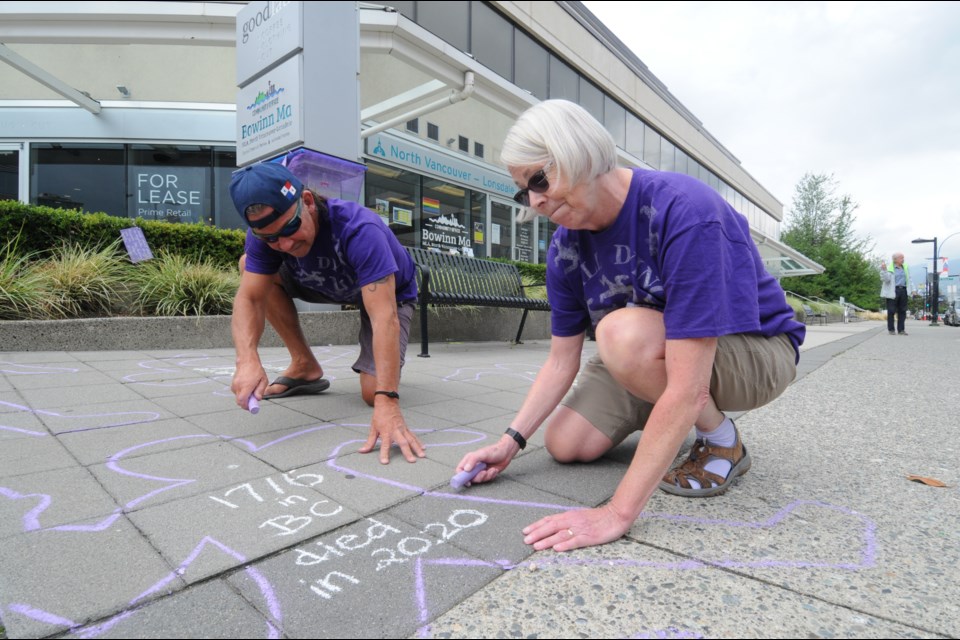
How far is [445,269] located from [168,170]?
7.26 m

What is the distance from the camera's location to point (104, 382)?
314cm

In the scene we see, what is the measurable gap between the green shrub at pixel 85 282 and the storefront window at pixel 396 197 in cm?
548

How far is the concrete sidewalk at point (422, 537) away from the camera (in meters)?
1.02

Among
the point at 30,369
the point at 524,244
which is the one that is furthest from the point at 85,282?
the point at 524,244

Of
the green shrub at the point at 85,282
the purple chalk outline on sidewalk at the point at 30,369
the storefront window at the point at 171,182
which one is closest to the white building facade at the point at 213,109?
the storefront window at the point at 171,182

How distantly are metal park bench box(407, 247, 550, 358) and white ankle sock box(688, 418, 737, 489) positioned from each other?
3.34 m

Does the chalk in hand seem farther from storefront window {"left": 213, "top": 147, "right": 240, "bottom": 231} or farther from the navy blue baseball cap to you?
storefront window {"left": 213, "top": 147, "right": 240, "bottom": 231}

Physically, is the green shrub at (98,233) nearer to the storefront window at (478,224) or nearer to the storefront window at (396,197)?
the storefront window at (396,197)

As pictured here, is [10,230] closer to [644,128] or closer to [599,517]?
[599,517]

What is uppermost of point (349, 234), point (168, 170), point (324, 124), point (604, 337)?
point (168, 170)

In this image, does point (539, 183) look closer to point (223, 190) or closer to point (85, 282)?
point (85, 282)

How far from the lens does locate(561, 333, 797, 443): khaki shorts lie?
164 centimetres

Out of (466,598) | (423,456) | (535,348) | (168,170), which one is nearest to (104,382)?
(423,456)

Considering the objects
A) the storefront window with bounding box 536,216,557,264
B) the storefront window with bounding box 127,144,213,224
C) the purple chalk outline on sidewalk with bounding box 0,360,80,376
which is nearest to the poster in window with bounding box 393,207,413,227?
the storefront window with bounding box 127,144,213,224
